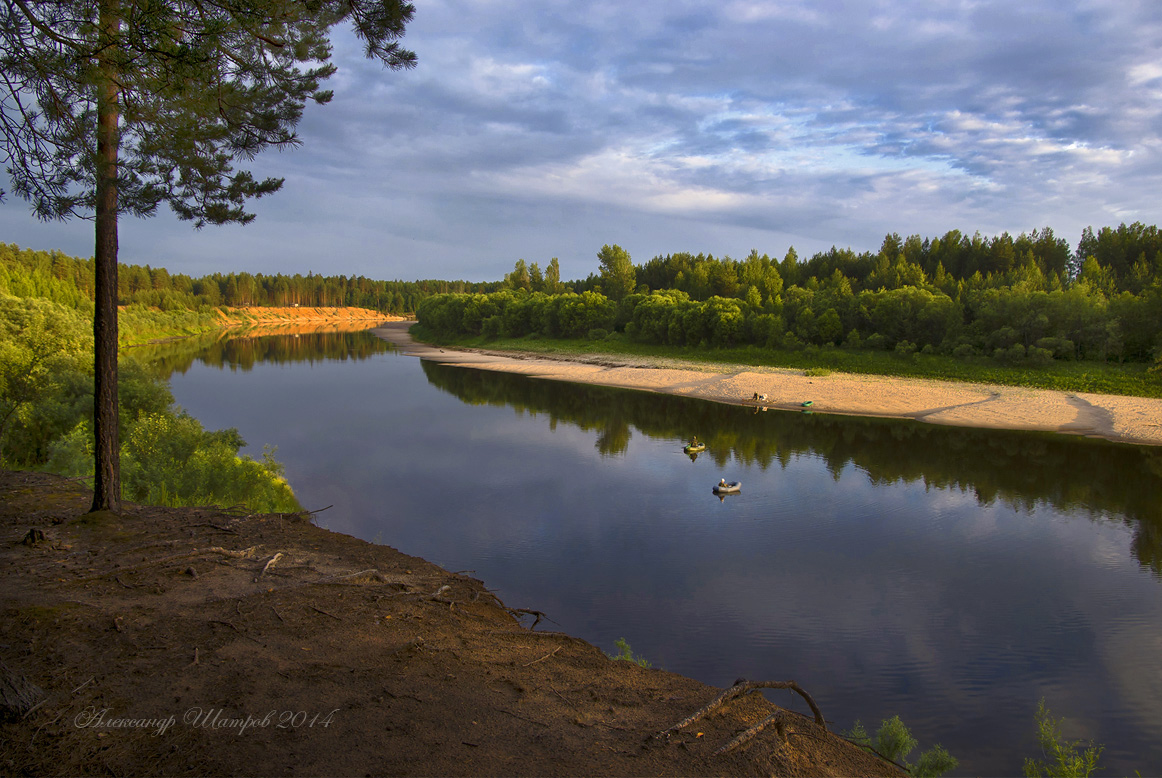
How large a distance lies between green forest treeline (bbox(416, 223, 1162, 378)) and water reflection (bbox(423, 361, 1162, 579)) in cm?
1742

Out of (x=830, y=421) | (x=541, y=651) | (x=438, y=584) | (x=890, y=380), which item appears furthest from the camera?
(x=890, y=380)

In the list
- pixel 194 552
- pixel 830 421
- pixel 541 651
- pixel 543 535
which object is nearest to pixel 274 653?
pixel 541 651

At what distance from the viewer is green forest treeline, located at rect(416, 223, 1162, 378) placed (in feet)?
134

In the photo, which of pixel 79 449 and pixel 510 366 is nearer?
pixel 79 449

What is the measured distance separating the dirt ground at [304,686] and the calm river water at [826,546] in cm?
241

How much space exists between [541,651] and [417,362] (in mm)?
61136

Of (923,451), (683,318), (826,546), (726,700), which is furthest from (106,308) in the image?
(683,318)

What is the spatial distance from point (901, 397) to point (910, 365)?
11.5m

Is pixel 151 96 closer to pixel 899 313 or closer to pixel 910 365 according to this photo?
pixel 910 365

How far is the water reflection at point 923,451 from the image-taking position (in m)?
19.1

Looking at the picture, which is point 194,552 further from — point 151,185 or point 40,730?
point 151,185

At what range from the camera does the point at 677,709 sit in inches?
215

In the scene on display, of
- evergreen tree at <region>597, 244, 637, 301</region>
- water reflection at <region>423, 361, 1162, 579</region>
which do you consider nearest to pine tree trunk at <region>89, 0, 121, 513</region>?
water reflection at <region>423, 361, 1162, 579</region>

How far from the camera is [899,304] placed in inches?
1957
